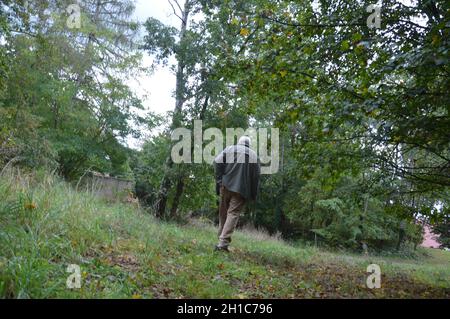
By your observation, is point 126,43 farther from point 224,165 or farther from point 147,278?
point 147,278

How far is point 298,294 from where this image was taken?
402cm

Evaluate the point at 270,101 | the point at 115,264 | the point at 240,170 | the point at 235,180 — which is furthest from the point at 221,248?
the point at 270,101

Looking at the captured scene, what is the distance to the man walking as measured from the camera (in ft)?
19.9

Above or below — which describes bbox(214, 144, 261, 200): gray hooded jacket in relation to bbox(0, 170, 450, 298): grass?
above

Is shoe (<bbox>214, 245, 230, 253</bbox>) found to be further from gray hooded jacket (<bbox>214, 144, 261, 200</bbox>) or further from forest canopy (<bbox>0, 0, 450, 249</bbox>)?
forest canopy (<bbox>0, 0, 450, 249</bbox>)

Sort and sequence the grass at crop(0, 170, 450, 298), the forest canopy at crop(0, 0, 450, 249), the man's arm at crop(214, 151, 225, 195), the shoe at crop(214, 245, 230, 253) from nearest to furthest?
the grass at crop(0, 170, 450, 298) < the forest canopy at crop(0, 0, 450, 249) < the shoe at crop(214, 245, 230, 253) < the man's arm at crop(214, 151, 225, 195)

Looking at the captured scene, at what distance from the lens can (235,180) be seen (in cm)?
611

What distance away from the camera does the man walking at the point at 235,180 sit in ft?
19.9

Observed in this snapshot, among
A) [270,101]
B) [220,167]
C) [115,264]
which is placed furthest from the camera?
[270,101]

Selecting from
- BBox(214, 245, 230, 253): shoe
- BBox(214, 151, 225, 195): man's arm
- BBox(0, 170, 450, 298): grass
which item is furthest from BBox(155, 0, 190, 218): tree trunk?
BBox(214, 245, 230, 253): shoe

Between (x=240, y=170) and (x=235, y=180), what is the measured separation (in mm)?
188

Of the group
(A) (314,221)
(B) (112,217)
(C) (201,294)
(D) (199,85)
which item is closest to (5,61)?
(B) (112,217)

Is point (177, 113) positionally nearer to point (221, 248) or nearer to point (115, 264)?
point (221, 248)
